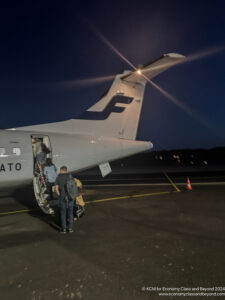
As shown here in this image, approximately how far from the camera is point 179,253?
495cm

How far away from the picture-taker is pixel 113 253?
16.6ft

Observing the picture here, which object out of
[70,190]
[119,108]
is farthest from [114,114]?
[70,190]

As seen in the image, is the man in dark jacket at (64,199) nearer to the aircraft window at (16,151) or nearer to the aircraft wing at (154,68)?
the aircraft window at (16,151)

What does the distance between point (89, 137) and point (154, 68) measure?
407 centimetres

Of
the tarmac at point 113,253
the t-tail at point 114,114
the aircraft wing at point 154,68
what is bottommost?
the tarmac at point 113,253

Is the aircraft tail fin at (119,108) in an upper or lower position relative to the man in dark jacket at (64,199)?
upper

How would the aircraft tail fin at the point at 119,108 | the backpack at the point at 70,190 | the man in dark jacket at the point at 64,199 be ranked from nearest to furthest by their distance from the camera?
1. the backpack at the point at 70,190
2. the man in dark jacket at the point at 64,199
3. the aircraft tail fin at the point at 119,108

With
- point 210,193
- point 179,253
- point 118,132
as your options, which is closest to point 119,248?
point 179,253

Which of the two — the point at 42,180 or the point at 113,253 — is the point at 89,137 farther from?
the point at 113,253

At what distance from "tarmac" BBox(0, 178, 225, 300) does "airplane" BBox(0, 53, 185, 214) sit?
167 centimetres

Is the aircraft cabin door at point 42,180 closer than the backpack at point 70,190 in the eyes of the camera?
No

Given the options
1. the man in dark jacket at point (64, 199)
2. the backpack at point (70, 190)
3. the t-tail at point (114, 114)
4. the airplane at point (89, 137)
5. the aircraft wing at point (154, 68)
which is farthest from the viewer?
the t-tail at point (114, 114)

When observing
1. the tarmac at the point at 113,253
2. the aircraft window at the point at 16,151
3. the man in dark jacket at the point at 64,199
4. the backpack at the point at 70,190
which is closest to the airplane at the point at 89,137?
the aircraft window at the point at 16,151

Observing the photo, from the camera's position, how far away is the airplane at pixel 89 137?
905 cm
